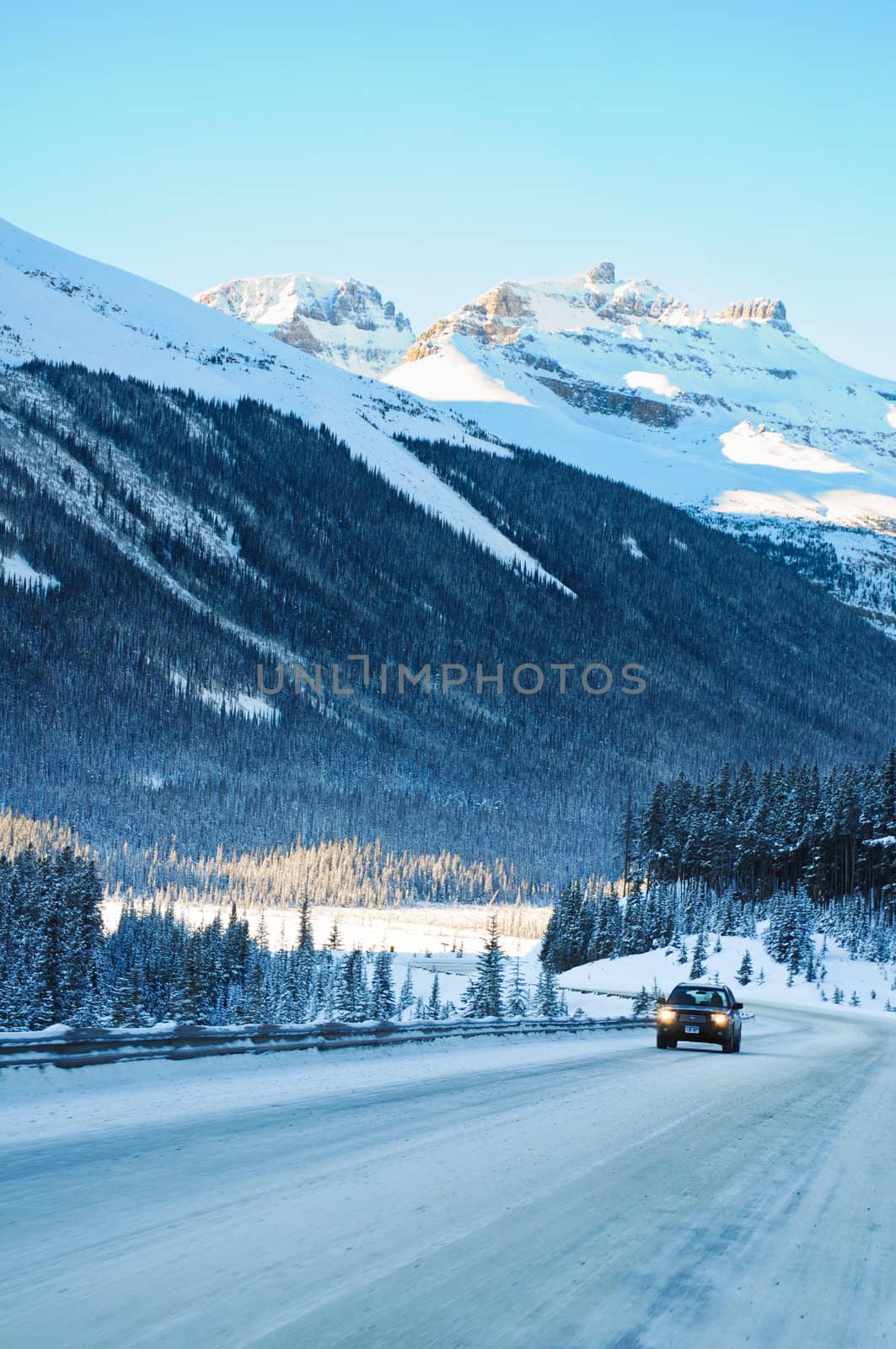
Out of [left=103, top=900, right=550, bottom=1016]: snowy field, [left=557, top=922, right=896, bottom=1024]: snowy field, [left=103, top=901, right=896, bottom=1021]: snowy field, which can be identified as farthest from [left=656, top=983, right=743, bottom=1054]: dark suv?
[left=103, top=900, right=550, bottom=1016]: snowy field

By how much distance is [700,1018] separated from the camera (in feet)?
Answer: 91.7

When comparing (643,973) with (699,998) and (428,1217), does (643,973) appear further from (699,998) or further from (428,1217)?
(428,1217)

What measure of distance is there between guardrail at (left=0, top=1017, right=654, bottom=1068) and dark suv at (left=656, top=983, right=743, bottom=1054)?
12.3 feet

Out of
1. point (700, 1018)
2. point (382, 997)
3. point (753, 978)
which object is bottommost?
point (382, 997)

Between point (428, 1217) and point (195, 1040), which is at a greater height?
point (428, 1217)

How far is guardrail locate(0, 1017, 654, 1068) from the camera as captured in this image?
1466 cm

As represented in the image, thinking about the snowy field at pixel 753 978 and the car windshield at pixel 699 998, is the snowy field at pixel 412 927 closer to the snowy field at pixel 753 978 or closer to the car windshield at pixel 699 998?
the snowy field at pixel 753 978

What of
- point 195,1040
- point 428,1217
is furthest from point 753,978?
point 428,1217

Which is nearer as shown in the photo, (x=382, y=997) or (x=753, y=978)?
(x=382, y=997)

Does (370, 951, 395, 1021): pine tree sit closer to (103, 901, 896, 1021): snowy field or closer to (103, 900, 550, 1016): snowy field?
(103, 901, 896, 1021): snowy field

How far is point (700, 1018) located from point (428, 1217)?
20.2m

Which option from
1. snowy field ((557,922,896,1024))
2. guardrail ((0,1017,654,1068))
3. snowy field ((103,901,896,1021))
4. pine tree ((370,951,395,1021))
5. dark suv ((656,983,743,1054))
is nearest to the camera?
guardrail ((0,1017,654,1068))

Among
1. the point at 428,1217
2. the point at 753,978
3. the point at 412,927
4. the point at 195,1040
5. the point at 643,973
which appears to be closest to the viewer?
the point at 428,1217

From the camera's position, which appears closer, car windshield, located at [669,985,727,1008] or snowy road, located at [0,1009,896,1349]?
snowy road, located at [0,1009,896,1349]
